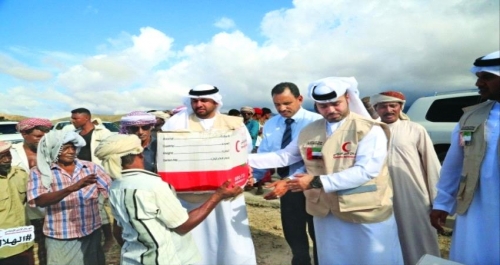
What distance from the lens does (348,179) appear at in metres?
2.26

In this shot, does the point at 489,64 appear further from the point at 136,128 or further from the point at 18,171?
the point at 18,171

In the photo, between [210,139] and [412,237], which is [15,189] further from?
[412,237]

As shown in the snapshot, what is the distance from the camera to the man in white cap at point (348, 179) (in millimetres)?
2305

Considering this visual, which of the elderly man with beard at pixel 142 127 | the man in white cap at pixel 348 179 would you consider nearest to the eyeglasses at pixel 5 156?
the elderly man with beard at pixel 142 127

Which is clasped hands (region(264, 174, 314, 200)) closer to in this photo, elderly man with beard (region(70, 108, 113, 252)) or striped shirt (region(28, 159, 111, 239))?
striped shirt (region(28, 159, 111, 239))

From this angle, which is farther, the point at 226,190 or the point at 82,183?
the point at 82,183

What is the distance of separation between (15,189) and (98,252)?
809mm

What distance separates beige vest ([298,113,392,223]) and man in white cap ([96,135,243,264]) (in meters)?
1.02

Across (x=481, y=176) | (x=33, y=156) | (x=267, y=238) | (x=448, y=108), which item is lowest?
(x=267, y=238)

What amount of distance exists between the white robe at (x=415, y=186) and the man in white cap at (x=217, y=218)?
1.36 meters

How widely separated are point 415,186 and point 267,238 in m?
2.28

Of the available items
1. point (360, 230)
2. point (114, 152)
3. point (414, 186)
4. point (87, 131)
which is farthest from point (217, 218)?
point (87, 131)

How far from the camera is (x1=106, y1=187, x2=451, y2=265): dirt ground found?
13.2 ft

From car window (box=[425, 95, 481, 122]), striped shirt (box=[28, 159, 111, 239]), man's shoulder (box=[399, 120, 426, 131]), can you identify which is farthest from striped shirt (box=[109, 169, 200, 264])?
car window (box=[425, 95, 481, 122])
